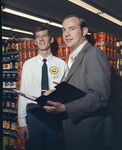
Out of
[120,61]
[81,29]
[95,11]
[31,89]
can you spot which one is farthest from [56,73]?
[95,11]

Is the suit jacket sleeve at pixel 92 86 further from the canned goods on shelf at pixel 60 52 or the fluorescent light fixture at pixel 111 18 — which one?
the fluorescent light fixture at pixel 111 18

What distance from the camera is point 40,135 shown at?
230 cm

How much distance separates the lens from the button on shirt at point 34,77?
240cm

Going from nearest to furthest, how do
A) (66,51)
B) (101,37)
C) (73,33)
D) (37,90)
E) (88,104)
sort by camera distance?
(88,104) < (73,33) < (37,90) < (101,37) < (66,51)

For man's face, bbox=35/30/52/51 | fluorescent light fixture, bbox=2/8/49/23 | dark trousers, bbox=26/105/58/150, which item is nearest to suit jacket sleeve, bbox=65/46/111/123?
dark trousers, bbox=26/105/58/150

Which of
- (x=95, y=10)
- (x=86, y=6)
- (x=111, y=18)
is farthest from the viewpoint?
(x=111, y=18)

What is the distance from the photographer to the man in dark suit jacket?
1.46 meters

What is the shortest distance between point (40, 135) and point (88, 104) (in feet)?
3.70

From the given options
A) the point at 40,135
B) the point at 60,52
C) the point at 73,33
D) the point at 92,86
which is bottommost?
the point at 40,135

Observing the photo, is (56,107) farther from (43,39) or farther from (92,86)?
(43,39)

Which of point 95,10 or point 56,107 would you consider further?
point 95,10

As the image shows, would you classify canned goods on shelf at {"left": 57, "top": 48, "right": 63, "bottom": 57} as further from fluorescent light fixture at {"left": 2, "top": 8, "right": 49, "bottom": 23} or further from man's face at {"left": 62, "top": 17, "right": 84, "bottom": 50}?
fluorescent light fixture at {"left": 2, "top": 8, "right": 49, "bottom": 23}

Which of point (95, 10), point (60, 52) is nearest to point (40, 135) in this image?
point (60, 52)

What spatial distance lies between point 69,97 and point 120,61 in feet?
8.12
